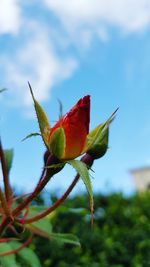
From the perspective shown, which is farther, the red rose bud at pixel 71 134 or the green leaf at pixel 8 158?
the green leaf at pixel 8 158

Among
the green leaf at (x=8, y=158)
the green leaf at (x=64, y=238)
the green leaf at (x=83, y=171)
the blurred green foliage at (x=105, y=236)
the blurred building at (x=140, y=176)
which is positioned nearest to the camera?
the green leaf at (x=83, y=171)

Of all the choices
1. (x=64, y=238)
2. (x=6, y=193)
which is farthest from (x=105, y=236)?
(x=6, y=193)

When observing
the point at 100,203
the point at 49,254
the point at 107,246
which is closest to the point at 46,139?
the point at 49,254

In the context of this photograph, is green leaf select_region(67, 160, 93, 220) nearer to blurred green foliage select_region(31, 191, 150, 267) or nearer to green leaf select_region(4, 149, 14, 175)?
green leaf select_region(4, 149, 14, 175)

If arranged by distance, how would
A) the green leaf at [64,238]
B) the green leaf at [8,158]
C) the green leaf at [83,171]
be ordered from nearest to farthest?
the green leaf at [83,171] < the green leaf at [64,238] < the green leaf at [8,158]

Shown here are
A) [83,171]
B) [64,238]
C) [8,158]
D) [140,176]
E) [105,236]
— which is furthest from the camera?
[140,176]

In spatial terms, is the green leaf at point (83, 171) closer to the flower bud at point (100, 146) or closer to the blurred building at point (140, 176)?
the flower bud at point (100, 146)

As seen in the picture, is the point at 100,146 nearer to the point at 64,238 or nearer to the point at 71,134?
the point at 71,134

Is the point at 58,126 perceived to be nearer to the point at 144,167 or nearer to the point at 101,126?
the point at 101,126

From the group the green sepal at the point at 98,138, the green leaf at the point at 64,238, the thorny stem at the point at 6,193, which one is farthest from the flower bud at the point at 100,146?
the green leaf at the point at 64,238
